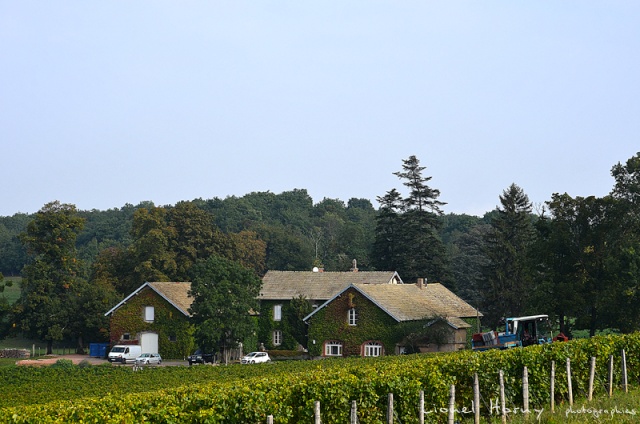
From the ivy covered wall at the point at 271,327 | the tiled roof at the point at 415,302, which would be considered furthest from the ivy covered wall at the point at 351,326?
the ivy covered wall at the point at 271,327

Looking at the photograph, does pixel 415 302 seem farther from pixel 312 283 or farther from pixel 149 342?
pixel 149 342

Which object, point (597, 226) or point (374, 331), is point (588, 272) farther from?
point (374, 331)

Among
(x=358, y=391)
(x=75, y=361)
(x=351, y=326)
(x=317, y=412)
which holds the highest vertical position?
(x=351, y=326)

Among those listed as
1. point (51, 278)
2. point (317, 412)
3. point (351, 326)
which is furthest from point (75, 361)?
point (317, 412)

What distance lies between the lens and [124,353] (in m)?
65.2

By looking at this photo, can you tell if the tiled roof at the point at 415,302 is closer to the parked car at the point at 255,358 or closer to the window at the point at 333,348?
the window at the point at 333,348

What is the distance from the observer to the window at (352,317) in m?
63.5

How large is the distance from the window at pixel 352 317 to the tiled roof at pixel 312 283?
→ 5717 mm

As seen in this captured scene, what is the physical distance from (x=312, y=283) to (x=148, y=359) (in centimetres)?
1521

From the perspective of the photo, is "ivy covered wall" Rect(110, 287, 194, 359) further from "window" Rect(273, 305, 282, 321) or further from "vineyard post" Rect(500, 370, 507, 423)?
"vineyard post" Rect(500, 370, 507, 423)

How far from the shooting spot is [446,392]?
22.4 meters

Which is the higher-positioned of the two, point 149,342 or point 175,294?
point 175,294

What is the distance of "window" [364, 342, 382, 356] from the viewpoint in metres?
62.7

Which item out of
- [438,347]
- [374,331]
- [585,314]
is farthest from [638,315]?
[374,331]
